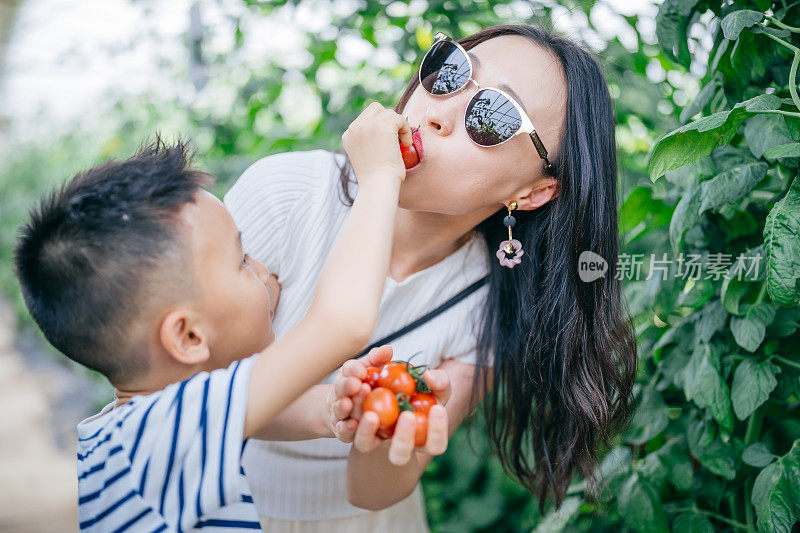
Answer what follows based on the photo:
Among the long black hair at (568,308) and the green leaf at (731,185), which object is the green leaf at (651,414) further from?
the green leaf at (731,185)

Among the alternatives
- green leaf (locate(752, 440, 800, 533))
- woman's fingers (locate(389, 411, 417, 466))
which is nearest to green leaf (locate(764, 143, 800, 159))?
green leaf (locate(752, 440, 800, 533))

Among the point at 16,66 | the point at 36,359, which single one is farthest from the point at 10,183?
the point at 36,359

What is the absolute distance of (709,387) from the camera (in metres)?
1.66

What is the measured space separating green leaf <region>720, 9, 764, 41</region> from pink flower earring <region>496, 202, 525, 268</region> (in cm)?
71

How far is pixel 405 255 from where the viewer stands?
2.02 metres

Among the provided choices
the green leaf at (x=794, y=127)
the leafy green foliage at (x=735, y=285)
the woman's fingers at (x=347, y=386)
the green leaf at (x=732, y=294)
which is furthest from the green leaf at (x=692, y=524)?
the woman's fingers at (x=347, y=386)

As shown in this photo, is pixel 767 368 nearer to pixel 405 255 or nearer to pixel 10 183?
pixel 405 255

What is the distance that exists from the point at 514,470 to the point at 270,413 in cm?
133

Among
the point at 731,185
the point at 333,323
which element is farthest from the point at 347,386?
the point at 731,185

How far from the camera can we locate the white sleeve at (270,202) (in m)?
1.88

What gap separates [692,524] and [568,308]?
0.73 metres

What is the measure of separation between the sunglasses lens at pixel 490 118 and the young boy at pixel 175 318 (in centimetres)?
34

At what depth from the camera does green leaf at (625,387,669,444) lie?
1.92 meters

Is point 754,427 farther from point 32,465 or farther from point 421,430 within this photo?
point 32,465
